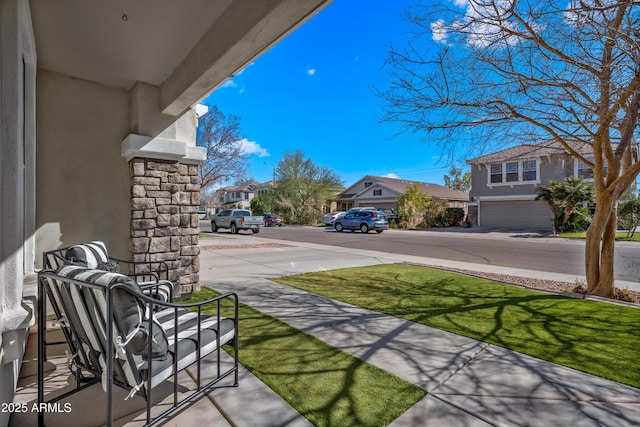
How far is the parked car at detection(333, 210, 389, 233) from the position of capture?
21922 millimetres

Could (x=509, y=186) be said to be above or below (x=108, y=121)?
above

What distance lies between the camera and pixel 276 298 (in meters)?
5.32

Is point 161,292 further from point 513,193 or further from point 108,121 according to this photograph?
point 513,193

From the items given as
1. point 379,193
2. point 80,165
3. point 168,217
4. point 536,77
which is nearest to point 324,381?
point 168,217

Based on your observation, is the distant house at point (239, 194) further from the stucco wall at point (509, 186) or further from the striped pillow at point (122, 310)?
the striped pillow at point (122, 310)

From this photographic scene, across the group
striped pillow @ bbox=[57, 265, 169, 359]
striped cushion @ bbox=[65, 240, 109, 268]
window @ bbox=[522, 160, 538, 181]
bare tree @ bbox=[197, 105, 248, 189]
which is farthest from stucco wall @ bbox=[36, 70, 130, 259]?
window @ bbox=[522, 160, 538, 181]

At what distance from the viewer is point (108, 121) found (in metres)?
4.62

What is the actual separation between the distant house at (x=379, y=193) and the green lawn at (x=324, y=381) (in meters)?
30.6

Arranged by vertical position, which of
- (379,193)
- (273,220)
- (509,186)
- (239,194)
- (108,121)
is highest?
(239,194)

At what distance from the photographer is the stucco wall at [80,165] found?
4.12 m

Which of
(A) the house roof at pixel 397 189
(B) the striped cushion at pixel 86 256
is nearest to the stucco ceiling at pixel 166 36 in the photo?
(B) the striped cushion at pixel 86 256

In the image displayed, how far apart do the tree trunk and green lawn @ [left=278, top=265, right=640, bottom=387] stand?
0.83m

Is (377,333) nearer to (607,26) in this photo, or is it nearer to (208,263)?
(607,26)

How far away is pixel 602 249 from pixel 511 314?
112 inches
